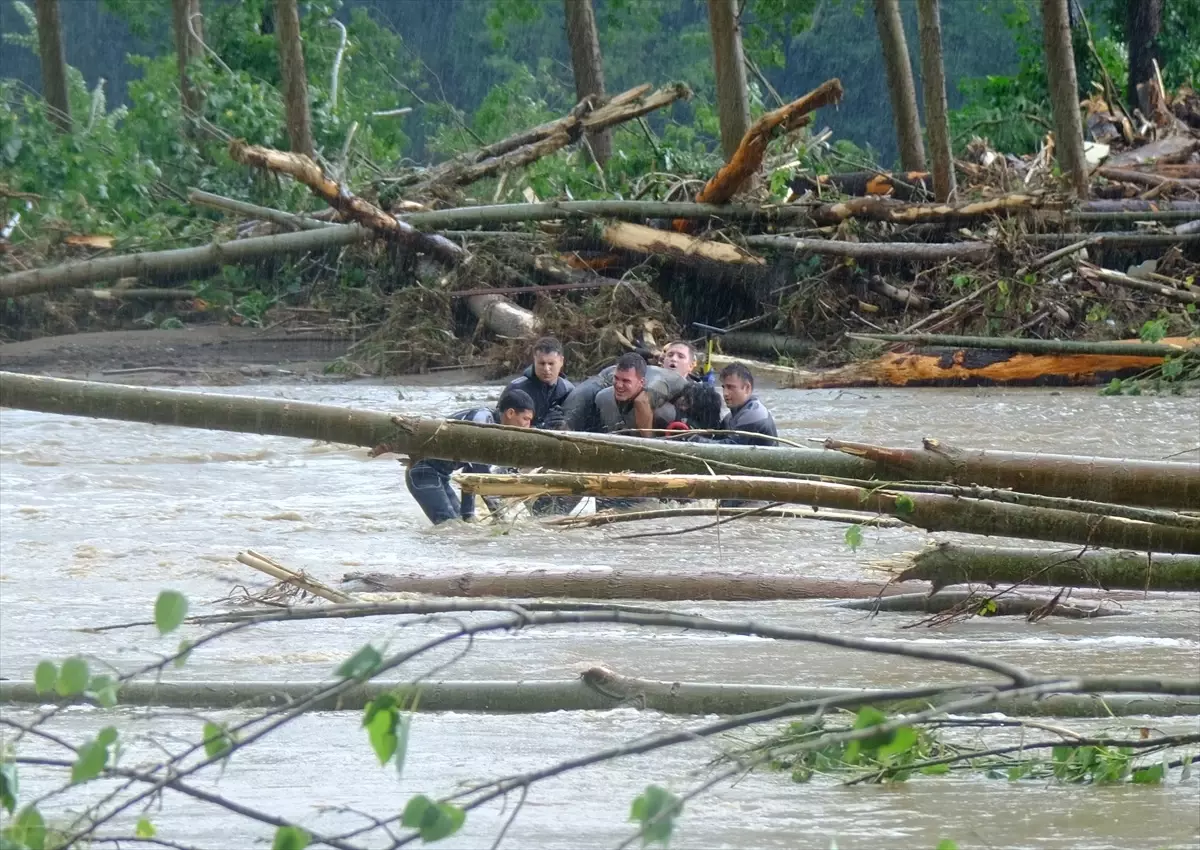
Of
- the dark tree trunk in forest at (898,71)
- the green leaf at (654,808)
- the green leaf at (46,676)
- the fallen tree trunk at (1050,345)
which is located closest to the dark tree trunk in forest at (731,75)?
the dark tree trunk in forest at (898,71)

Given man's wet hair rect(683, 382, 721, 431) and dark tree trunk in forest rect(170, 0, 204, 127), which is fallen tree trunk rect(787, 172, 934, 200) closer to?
man's wet hair rect(683, 382, 721, 431)

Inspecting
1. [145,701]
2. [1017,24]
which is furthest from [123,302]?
[145,701]

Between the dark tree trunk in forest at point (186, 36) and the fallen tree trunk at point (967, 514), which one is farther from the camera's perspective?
the dark tree trunk in forest at point (186, 36)

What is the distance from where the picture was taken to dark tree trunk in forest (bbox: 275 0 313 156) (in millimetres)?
20359

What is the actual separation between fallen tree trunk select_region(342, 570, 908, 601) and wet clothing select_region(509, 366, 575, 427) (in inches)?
157

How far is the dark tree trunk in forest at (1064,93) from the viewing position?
17.2 m

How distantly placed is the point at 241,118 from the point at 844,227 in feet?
29.7

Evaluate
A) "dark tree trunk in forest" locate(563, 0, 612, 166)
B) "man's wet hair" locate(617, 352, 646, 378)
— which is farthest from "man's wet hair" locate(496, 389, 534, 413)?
"dark tree trunk in forest" locate(563, 0, 612, 166)

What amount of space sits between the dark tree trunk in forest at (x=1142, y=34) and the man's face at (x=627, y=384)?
16.9 meters

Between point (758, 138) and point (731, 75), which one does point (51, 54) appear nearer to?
point (731, 75)

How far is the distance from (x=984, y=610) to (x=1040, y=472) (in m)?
1.23

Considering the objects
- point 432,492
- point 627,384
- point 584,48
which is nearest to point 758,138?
point 627,384

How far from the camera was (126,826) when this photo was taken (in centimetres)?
349

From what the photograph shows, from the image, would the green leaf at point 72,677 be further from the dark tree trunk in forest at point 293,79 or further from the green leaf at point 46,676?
the dark tree trunk in forest at point 293,79
